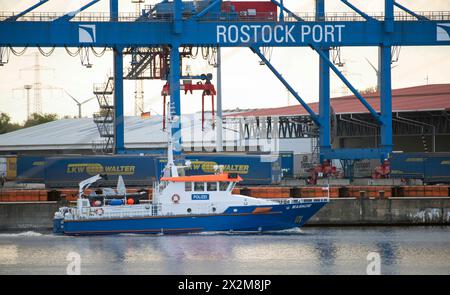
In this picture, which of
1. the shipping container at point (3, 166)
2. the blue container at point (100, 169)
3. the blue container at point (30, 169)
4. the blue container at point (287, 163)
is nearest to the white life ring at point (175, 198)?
the blue container at point (100, 169)

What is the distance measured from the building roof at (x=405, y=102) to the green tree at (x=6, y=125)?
137 ft

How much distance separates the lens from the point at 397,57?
7794 centimetres

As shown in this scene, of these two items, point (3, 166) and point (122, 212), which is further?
point (3, 166)

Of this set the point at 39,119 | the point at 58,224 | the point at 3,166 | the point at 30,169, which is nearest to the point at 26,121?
the point at 39,119

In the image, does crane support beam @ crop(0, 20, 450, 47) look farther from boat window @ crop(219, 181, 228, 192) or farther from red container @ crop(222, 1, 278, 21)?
boat window @ crop(219, 181, 228, 192)

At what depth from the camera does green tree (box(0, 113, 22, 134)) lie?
158m

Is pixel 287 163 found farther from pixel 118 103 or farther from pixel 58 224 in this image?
pixel 58 224

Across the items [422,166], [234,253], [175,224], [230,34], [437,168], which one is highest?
[230,34]

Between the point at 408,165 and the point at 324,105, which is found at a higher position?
the point at 324,105

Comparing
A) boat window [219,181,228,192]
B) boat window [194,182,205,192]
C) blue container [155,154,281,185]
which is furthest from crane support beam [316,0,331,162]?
boat window [194,182,205,192]

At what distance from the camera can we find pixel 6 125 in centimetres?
16062

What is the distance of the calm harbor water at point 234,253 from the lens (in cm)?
5084

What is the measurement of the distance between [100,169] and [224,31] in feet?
41.7

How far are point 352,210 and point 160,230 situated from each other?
13568 mm
